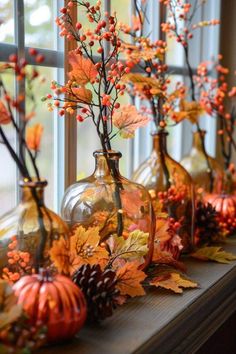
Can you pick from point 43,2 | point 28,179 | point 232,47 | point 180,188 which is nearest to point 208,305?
point 180,188

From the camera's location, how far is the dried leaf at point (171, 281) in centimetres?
119

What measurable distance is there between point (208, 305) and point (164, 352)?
21 cm

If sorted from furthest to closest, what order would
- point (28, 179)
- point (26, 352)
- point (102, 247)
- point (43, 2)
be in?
point (43, 2) → point (102, 247) → point (28, 179) → point (26, 352)

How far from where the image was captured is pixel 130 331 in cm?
100

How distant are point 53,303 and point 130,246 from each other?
309 mm

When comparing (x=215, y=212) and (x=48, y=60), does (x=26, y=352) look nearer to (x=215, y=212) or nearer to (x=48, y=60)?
(x=48, y=60)

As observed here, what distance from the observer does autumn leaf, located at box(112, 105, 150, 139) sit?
1222 mm

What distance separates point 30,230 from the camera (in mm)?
1006

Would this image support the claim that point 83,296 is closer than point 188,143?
Yes

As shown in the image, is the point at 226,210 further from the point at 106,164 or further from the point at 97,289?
the point at 97,289

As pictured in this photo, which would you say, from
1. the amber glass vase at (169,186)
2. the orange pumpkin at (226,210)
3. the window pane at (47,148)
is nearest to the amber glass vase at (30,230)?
the window pane at (47,148)

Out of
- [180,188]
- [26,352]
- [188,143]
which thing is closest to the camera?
[26,352]

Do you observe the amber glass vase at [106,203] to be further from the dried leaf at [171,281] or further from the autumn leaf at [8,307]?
the autumn leaf at [8,307]

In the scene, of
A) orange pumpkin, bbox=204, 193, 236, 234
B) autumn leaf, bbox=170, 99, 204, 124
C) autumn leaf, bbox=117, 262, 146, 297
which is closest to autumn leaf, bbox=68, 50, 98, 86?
autumn leaf, bbox=117, 262, 146, 297
